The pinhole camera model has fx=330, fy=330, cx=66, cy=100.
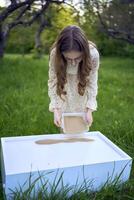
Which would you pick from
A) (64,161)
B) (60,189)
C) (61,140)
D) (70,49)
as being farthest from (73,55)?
(60,189)

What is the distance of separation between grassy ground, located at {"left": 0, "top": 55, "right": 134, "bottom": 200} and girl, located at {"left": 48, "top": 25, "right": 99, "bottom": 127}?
1.91 ft

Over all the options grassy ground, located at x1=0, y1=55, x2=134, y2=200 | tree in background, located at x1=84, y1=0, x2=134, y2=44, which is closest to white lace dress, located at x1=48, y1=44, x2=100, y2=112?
grassy ground, located at x1=0, y1=55, x2=134, y2=200

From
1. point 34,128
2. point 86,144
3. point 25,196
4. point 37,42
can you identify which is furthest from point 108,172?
point 37,42

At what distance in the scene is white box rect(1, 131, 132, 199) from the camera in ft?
5.71

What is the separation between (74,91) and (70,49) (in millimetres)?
440

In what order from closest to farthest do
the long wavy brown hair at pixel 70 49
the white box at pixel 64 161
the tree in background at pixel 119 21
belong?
the white box at pixel 64 161, the long wavy brown hair at pixel 70 49, the tree in background at pixel 119 21

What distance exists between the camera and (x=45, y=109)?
3748 mm

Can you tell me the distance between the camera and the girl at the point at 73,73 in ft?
6.64

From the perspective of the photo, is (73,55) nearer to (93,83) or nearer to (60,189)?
(93,83)

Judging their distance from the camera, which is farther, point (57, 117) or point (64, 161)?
point (57, 117)

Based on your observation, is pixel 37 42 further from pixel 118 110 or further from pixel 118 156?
pixel 118 156

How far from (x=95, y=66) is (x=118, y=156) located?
2.16 feet

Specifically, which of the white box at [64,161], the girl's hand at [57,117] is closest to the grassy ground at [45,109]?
the white box at [64,161]

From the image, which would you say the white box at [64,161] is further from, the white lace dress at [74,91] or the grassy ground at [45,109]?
the white lace dress at [74,91]
